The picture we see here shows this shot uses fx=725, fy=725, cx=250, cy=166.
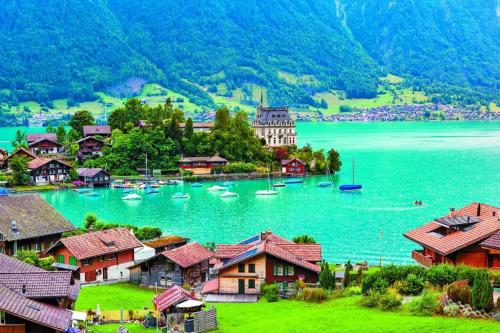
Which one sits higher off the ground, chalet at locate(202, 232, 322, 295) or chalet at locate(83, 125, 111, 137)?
chalet at locate(83, 125, 111, 137)

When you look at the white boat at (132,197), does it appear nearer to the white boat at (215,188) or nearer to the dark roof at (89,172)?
the white boat at (215,188)

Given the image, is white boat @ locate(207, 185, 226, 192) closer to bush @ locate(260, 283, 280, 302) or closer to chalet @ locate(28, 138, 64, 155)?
chalet @ locate(28, 138, 64, 155)

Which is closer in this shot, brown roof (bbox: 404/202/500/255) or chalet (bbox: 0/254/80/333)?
chalet (bbox: 0/254/80/333)

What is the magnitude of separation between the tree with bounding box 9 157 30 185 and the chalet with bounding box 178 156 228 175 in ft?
84.6

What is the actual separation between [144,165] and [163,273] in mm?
81842

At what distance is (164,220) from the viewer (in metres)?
78.1

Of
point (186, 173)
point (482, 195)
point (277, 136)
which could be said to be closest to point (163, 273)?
point (482, 195)

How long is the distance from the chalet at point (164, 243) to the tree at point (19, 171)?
60.6 metres

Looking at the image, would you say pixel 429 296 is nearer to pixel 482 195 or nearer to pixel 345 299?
pixel 345 299

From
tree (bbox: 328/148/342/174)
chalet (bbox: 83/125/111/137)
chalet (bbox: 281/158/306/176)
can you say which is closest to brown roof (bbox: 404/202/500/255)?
chalet (bbox: 281/158/306/176)

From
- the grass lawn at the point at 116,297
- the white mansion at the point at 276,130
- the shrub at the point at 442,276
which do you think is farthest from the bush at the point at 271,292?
the white mansion at the point at 276,130

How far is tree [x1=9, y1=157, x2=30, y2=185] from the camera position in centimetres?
10775

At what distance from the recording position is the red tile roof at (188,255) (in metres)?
40.9

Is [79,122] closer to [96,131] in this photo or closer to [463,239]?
[96,131]
